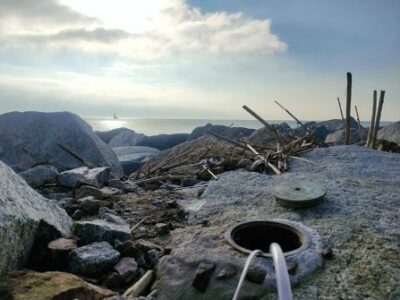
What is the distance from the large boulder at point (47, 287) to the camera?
9.03ft

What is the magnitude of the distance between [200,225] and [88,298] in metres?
2.05

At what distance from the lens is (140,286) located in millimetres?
3338

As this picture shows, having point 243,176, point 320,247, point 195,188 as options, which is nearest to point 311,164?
point 243,176

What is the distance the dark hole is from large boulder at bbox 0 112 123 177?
6.12m

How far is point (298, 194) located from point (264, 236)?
104 cm

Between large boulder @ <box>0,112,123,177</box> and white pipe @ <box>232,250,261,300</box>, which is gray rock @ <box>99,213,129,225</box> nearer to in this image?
white pipe @ <box>232,250,261,300</box>

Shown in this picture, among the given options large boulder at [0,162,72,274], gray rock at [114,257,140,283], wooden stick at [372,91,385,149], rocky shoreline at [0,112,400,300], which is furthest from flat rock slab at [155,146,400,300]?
wooden stick at [372,91,385,149]

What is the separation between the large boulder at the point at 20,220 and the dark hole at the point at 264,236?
184 centimetres

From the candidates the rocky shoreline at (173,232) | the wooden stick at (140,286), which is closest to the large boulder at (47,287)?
the rocky shoreline at (173,232)

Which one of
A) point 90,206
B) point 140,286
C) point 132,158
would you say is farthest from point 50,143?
point 140,286

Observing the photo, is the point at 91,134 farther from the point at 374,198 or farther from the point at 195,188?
the point at 374,198

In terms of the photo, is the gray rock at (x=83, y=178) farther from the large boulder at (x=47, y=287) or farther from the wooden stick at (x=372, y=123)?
the wooden stick at (x=372, y=123)

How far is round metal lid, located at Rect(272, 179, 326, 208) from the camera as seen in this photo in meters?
5.00

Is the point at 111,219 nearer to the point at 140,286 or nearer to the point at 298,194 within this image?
the point at 140,286
